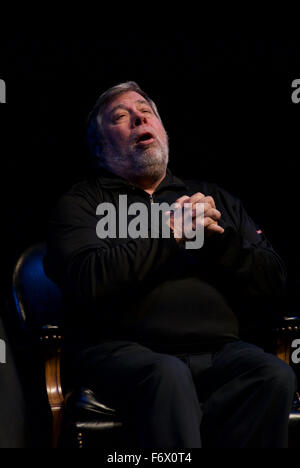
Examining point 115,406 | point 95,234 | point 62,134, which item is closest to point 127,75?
point 62,134

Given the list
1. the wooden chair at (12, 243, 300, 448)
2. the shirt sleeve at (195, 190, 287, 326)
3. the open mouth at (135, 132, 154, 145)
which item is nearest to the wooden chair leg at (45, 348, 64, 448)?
the wooden chair at (12, 243, 300, 448)

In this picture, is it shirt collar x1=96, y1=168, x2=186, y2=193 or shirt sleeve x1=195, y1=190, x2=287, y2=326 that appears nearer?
shirt sleeve x1=195, y1=190, x2=287, y2=326

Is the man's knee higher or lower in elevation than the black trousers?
higher

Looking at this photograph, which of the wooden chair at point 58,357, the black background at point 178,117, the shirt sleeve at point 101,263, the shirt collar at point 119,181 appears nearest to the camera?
the wooden chair at point 58,357

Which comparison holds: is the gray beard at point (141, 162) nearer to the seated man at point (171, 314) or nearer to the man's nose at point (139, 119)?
the seated man at point (171, 314)

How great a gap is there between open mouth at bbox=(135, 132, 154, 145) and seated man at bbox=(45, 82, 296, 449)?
1cm

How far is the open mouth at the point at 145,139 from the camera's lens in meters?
2.16

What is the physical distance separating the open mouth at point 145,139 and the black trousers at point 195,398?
912 millimetres

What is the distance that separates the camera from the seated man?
1.40m

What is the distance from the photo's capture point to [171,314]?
168 cm

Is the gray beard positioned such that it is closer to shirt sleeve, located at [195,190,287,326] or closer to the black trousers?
shirt sleeve, located at [195,190,287,326]

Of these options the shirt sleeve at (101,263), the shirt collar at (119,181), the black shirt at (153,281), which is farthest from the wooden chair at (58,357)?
the shirt collar at (119,181)

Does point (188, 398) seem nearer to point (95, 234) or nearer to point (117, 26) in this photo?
point (95, 234)
